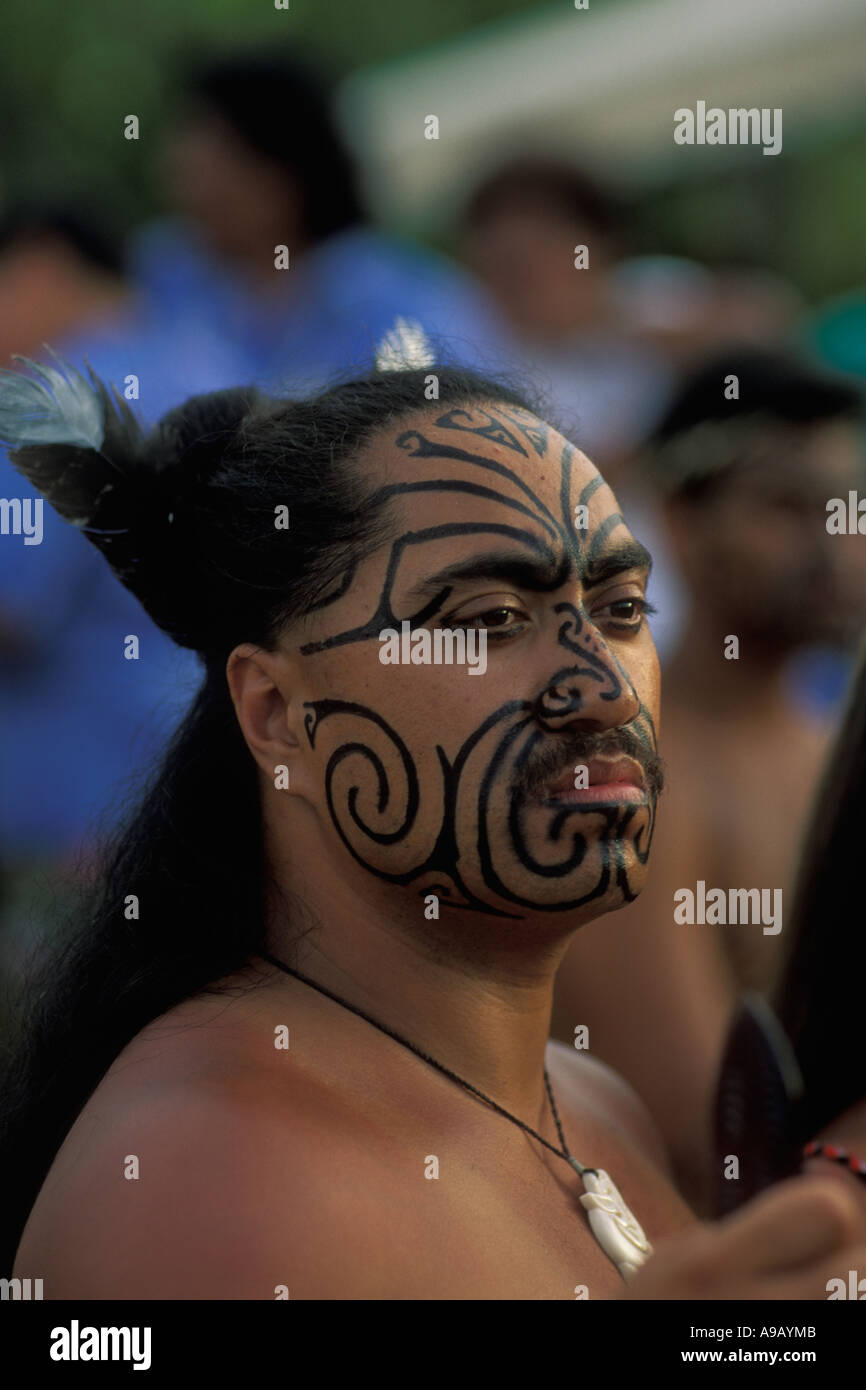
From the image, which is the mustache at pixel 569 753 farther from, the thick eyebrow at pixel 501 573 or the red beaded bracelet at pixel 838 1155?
the red beaded bracelet at pixel 838 1155

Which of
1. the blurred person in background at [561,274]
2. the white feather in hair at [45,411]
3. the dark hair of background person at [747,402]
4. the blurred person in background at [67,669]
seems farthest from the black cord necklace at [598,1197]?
the blurred person in background at [561,274]

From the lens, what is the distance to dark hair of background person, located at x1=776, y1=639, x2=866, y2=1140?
258cm

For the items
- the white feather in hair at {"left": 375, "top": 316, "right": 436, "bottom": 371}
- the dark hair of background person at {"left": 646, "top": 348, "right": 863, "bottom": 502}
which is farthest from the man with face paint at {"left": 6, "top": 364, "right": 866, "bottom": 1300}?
the dark hair of background person at {"left": 646, "top": 348, "right": 863, "bottom": 502}

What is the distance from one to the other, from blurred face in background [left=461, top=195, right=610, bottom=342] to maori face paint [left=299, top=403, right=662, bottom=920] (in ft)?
14.2

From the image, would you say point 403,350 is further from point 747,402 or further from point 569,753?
point 747,402

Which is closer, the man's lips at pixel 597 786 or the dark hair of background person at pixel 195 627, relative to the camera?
the man's lips at pixel 597 786

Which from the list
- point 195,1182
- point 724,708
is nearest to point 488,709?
point 195,1182

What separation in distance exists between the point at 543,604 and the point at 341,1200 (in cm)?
79

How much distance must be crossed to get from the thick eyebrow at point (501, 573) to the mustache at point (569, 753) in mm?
214

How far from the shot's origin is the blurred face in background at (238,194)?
17.7 feet

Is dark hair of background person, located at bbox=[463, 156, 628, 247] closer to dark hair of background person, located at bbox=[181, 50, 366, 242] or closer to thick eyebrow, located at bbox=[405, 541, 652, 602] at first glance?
dark hair of background person, located at bbox=[181, 50, 366, 242]

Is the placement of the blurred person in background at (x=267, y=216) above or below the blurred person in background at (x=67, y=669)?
above

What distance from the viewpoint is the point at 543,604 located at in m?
2.15

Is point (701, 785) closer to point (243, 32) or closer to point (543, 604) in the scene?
point (543, 604)
